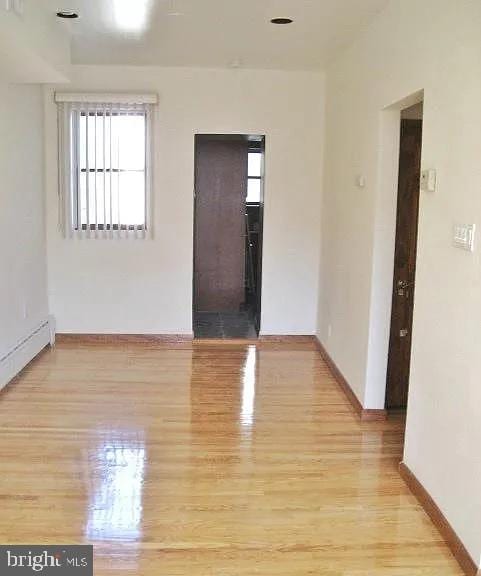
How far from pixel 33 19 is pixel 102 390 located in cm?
265

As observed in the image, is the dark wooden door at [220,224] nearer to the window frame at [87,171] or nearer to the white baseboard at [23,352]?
the window frame at [87,171]

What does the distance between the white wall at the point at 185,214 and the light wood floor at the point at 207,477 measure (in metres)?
1.17

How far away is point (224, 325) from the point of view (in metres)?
7.36

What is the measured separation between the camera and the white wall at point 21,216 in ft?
16.4

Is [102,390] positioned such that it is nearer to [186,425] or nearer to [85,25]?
[186,425]

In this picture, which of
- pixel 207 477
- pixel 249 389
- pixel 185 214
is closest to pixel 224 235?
pixel 185 214

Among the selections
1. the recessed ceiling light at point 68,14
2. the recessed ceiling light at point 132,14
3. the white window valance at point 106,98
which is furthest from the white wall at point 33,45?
the white window valance at point 106,98

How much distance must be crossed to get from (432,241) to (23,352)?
3.64 m

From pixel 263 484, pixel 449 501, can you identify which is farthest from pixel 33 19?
pixel 449 501

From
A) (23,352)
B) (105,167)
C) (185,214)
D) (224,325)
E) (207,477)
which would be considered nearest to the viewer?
(207,477)

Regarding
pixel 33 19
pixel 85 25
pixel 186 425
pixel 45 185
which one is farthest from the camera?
pixel 45 185

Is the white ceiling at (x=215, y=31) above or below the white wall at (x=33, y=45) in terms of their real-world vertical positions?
above

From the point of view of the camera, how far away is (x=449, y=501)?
289 cm

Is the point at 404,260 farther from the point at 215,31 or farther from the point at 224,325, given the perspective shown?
the point at 224,325
